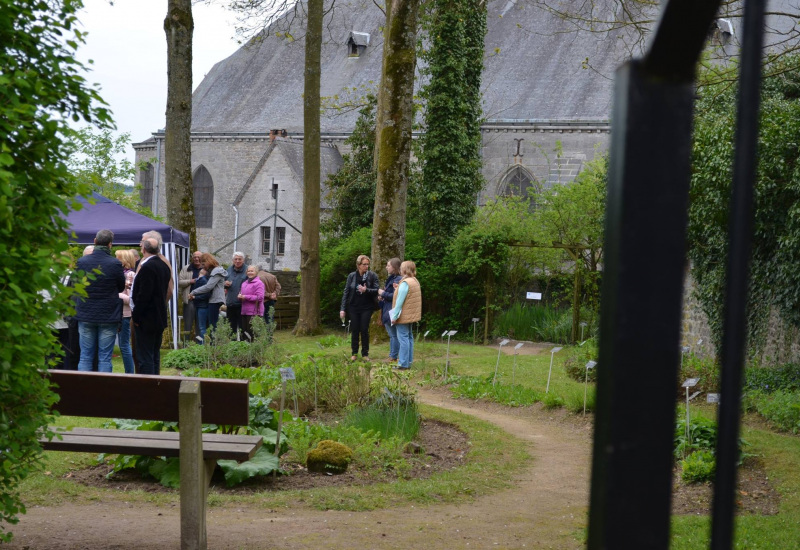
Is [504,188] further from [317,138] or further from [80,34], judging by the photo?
[80,34]

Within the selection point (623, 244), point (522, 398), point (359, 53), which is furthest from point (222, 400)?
point (359, 53)

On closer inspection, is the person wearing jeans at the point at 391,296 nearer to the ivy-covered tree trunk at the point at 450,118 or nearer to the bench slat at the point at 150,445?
the ivy-covered tree trunk at the point at 450,118

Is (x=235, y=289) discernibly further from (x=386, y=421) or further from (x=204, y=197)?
(x=204, y=197)

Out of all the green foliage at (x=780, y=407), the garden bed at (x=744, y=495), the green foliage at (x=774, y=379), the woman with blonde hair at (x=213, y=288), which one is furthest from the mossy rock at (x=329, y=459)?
the woman with blonde hair at (x=213, y=288)

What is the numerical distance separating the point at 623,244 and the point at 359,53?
42199mm

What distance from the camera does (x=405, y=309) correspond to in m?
13.9

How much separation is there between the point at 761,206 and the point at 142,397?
10.2 meters

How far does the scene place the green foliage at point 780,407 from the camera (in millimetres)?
9883

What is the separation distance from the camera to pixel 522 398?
12.1m

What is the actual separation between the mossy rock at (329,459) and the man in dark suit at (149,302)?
11.2 ft

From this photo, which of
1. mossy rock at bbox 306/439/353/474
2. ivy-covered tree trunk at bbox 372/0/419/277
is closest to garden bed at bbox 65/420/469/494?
mossy rock at bbox 306/439/353/474

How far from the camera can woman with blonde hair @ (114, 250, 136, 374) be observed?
36.4 ft

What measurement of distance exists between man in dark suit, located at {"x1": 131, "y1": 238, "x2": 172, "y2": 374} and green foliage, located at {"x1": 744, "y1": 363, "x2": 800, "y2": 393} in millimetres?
7258

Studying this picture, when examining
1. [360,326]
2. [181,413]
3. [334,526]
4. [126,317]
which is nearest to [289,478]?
[334,526]
